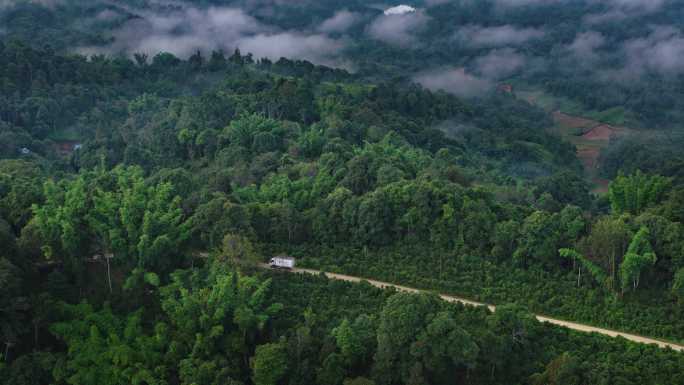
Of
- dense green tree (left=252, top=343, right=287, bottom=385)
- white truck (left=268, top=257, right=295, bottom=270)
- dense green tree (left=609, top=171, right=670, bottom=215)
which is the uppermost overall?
dense green tree (left=609, top=171, right=670, bottom=215)

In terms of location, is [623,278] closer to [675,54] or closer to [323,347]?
[323,347]

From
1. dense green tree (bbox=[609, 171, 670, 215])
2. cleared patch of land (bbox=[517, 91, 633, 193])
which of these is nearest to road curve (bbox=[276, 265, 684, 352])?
dense green tree (bbox=[609, 171, 670, 215])

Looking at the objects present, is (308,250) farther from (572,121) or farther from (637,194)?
(572,121)

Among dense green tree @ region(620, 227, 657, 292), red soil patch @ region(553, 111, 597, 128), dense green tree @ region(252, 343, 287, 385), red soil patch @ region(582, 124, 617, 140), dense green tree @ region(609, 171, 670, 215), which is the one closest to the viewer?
Answer: dense green tree @ region(252, 343, 287, 385)

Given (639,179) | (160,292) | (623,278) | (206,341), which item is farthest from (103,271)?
(639,179)

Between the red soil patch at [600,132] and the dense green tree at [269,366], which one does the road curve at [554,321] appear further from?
the red soil patch at [600,132]

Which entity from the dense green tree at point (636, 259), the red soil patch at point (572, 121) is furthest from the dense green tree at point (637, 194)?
the red soil patch at point (572, 121)

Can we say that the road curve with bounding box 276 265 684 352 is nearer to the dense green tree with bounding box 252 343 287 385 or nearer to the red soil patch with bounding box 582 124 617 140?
the dense green tree with bounding box 252 343 287 385

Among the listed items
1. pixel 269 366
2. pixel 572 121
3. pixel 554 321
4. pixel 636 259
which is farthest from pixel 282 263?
pixel 572 121

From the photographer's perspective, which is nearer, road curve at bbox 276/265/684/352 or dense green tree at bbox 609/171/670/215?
road curve at bbox 276/265/684/352
